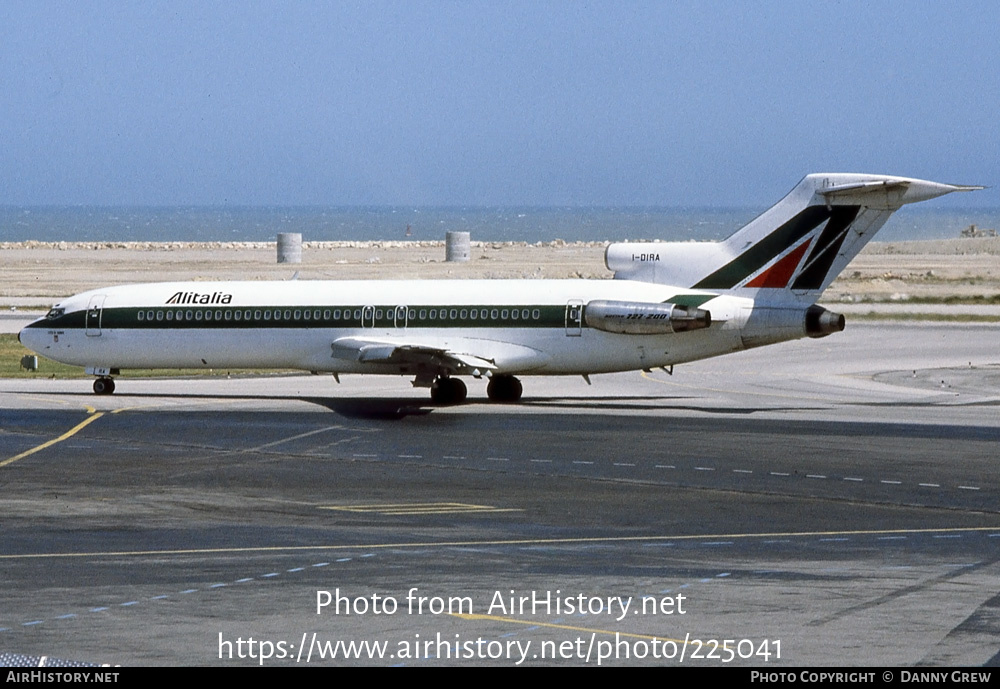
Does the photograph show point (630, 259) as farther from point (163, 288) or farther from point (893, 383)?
point (163, 288)

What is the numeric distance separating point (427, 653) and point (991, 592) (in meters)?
7.28

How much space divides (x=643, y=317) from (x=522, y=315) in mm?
3694

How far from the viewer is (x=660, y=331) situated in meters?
40.0

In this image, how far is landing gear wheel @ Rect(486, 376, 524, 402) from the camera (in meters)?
43.2

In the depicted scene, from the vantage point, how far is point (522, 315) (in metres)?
41.4

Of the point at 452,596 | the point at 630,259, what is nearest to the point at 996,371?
the point at 630,259

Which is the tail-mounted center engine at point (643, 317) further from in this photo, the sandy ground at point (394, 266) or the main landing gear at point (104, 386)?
the sandy ground at point (394, 266)

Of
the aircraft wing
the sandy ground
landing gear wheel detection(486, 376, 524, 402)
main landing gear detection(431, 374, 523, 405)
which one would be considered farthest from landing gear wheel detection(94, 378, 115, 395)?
the sandy ground

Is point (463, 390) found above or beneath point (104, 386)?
above

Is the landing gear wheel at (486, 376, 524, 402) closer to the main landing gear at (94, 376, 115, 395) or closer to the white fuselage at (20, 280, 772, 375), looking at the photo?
the white fuselage at (20, 280, 772, 375)

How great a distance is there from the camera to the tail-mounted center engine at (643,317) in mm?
39562

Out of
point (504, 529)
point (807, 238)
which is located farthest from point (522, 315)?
point (504, 529)

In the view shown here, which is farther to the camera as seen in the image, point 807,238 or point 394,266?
point 394,266

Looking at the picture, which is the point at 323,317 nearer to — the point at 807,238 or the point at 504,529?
the point at 807,238
